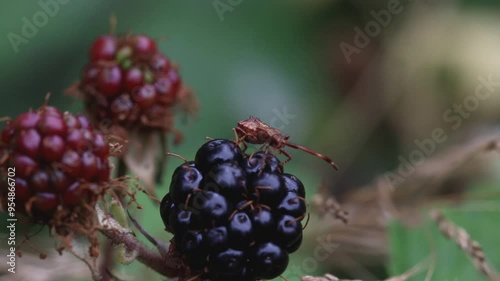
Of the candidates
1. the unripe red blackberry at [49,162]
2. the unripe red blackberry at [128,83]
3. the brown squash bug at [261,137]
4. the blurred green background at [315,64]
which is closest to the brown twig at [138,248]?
the unripe red blackberry at [49,162]

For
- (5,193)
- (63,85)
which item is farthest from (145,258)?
(63,85)

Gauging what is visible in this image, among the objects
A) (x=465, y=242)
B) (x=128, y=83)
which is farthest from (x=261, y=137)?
(x=465, y=242)

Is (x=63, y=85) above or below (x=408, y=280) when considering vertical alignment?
below

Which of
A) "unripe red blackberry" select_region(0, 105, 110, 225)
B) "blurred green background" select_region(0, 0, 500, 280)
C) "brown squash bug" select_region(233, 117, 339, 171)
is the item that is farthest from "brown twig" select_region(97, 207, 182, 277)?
"blurred green background" select_region(0, 0, 500, 280)

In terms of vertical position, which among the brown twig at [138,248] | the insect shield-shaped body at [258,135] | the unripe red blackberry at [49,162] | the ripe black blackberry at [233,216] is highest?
the insect shield-shaped body at [258,135]

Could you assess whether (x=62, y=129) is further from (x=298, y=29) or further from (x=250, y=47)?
(x=298, y=29)

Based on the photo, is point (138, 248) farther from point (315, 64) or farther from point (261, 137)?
point (315, 64)

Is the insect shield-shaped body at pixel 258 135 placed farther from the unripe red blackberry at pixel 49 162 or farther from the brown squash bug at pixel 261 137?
the unripe red blackberry at pixel 49 162
